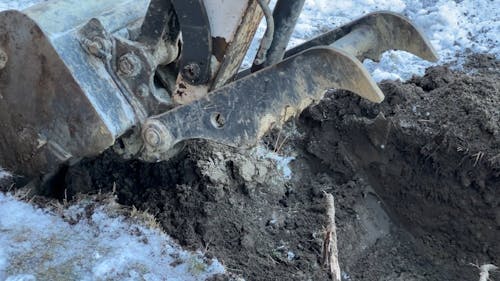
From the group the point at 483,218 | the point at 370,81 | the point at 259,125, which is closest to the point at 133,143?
the point at 259,125

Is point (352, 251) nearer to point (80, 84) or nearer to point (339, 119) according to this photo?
point (339, 119)

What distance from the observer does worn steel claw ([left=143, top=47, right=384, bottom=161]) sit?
10.6ft

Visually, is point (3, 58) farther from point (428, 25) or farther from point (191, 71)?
Answer: point (428, 25)

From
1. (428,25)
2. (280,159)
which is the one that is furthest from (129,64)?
(428,25)

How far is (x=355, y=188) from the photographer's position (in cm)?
469

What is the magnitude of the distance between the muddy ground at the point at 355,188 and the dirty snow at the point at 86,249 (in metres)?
0.28

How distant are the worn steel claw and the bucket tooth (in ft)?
1.51

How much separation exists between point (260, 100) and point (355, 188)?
1.53 meters

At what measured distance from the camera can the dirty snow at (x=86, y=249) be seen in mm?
3490

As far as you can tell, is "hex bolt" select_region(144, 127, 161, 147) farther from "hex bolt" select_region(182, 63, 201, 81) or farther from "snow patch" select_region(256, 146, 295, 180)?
"snow patch" select_region(256, 146, 295, 180)

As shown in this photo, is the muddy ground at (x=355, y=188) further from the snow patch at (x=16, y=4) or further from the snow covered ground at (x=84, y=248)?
the snow patch at (x=16, y=4)

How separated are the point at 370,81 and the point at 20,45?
1.83 m

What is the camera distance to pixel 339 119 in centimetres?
480

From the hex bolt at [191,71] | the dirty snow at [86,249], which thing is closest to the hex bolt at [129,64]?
the hex bolt at [191,71]
